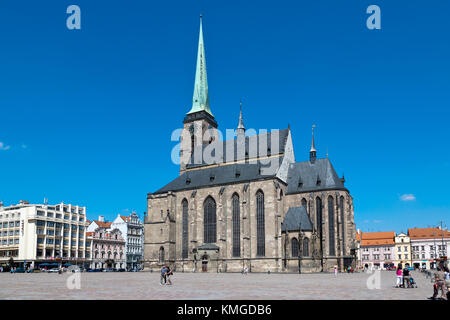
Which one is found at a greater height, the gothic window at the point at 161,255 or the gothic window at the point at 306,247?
the gothic window at the point at 306,247

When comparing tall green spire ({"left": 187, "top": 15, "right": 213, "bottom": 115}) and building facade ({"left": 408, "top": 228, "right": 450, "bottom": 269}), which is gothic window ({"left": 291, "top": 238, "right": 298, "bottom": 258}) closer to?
tall green spire ({"left": 187, "top": 15, "right": 213, "bottom": 115})

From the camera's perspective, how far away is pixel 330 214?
61.4 meters

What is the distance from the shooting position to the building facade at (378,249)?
4469 inches

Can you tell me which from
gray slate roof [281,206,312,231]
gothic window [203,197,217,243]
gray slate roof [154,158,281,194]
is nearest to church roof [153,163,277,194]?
gray slate roof [154,158,281,194]

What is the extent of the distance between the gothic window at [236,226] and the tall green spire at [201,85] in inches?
1066

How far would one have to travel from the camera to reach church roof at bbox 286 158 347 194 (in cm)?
6312

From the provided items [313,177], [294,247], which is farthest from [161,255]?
[313,177]

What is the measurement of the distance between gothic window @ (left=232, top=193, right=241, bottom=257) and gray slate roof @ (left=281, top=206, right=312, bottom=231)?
673cm

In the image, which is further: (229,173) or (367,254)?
(367,254)

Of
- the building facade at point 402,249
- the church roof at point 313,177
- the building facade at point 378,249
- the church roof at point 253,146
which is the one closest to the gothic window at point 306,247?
the church roof at point 313,177

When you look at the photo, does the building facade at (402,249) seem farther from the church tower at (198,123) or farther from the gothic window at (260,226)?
the gothic window at (260,226)
